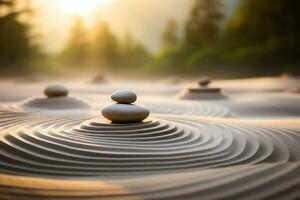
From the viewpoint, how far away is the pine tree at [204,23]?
98.0ft

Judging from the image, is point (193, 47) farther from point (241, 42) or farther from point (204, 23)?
point (241, 42)

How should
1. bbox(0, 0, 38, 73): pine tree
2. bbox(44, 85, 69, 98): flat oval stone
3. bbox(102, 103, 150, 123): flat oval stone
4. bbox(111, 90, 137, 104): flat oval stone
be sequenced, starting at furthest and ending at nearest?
bbox(0, 0, 38, 73): pine tree → bbox(44, 85, 69, 98): flat oval stone → bbox(111, 90, 137, 104): flat oval stone → bbox(102, 103, 150, 123): flat oval stone

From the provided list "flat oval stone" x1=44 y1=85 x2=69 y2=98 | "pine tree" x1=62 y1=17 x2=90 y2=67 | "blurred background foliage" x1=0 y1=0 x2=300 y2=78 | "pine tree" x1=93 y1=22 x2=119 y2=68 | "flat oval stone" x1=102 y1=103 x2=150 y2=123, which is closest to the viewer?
"flat oval stone" x1=102 y1=103 x2=150 y2=123

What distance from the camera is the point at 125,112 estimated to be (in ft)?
14.9

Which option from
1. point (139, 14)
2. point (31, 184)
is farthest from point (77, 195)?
point (139, 14)

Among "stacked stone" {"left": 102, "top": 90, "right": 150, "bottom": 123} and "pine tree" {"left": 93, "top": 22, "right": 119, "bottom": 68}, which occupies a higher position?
"pine tree" {"left": 93, "top": 22, "right": 119, "bottom": 68}

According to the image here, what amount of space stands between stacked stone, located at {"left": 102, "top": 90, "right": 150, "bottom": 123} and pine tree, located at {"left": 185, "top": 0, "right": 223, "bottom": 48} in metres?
25.8

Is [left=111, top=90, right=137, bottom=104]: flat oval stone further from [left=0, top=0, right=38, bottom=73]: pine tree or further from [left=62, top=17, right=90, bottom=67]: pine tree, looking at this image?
[left=62, top=17, right=90, bottom=67]: pine tree

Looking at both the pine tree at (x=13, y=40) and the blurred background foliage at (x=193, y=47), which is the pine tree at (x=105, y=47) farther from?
the pine tree at (x=13, y=40)

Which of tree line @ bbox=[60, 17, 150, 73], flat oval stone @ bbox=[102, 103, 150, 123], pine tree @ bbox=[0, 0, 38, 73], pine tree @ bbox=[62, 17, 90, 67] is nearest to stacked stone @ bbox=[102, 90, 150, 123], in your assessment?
flat oval stone @ bbox=[102, 103, 150, 123]

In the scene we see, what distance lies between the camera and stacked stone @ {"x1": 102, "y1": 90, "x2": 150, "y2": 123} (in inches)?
179

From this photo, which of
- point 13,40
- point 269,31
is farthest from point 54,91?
point 13,40

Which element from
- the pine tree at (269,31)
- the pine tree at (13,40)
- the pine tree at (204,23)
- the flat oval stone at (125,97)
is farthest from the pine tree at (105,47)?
the flat oval stone at (125,97)

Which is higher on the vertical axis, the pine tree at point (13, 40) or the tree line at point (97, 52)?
the tree line at point (97, 52)
